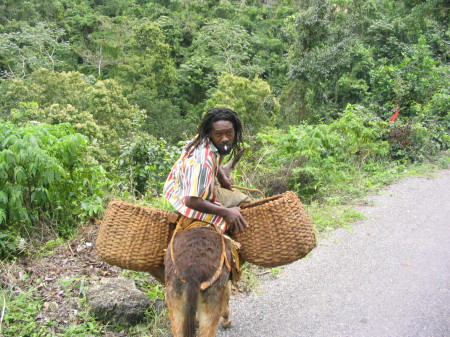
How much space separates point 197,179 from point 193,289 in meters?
0.67

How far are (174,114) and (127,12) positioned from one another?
63.1 ft

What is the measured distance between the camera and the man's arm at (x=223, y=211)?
2.69 meters

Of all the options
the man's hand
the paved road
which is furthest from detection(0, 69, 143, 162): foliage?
the man's hand

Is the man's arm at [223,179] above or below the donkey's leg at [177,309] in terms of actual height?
above

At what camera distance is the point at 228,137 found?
2.84 metres

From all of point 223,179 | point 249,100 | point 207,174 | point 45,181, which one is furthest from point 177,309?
point 249,100

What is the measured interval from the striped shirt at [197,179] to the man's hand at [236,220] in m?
0.07

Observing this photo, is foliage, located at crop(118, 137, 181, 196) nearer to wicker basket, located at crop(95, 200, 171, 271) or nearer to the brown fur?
wicker basket, located at crop(95, 200, 171, 271)

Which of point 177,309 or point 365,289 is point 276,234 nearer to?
point 177,309

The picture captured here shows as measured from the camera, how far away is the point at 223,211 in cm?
281

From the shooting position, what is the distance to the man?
2.68 meters

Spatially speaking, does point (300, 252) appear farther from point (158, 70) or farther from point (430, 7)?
point (158, 70)

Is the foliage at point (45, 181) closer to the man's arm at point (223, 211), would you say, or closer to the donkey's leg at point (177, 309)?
the man's arm at point (223, 211)

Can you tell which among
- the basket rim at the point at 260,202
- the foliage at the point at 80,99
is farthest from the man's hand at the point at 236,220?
the foliage at the point at 80,99
